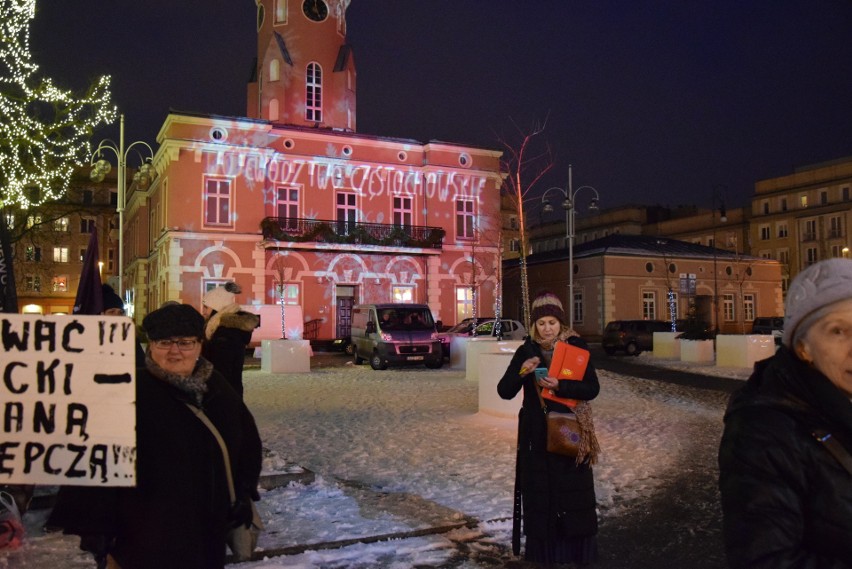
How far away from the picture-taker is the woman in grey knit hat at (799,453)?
1.88 metres

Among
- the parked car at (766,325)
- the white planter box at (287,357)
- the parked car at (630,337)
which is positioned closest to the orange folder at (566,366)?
the white planter box at (287,357)

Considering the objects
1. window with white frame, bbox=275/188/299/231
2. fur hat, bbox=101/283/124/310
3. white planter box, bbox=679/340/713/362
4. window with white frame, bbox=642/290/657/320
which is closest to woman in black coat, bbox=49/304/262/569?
fur hat, bbox=101/283/124/310

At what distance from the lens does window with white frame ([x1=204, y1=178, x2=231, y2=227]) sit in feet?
109

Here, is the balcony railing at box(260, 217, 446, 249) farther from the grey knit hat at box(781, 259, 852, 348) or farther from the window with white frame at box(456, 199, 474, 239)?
the grey knit hat at box(781, 259, 852, 348)

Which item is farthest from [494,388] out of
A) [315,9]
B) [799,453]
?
[315,9]

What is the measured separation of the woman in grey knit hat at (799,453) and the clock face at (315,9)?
41.0 meters

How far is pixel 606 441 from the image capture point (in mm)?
9906

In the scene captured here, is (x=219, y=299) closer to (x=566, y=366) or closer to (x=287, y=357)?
(x=566, y=366)

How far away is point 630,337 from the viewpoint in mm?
31469

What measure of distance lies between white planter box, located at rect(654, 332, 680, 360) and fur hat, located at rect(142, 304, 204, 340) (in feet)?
88.9

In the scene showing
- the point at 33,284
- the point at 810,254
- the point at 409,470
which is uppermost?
the point at 810,254

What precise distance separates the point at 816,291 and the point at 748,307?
163ft

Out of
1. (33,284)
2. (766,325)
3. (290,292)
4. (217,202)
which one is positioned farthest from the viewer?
(33,284)

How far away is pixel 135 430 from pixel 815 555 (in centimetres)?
253
